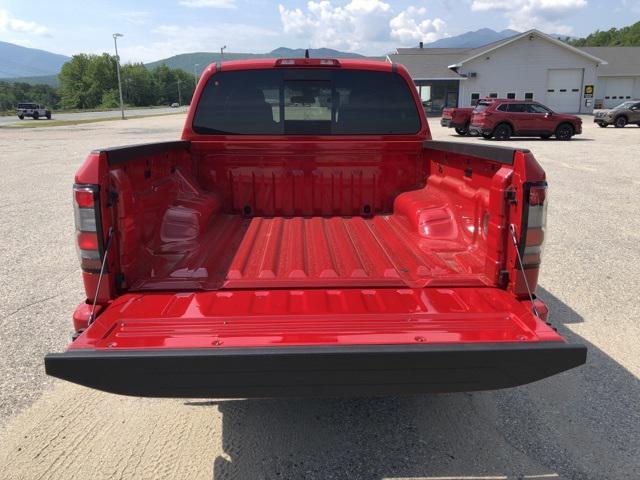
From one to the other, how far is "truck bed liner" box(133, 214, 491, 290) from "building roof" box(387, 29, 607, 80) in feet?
139

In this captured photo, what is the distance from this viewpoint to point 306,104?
447 cm

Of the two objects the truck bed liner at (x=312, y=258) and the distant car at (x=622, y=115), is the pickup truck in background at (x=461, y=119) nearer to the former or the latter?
the distant car at (x=622, y=115)

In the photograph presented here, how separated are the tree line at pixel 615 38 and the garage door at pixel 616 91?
4122 centimetres

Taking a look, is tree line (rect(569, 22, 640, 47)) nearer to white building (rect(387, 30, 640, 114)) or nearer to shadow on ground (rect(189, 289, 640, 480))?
white building (rect(387, 30, 640, 114))

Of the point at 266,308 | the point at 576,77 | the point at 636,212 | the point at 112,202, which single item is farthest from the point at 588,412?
the point at 576,77

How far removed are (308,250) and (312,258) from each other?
0.17 meters

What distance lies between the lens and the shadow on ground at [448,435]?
2.69 metres

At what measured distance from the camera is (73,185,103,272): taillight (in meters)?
2.50

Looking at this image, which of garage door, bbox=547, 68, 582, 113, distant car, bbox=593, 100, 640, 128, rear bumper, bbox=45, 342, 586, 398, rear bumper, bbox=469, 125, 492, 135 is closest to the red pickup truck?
rear bumper, bbox=45, 342, 586, 398

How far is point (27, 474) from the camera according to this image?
2.66 m

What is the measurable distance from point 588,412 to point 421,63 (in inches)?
1874

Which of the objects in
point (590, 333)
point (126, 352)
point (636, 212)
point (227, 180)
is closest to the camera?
point (126, 352)

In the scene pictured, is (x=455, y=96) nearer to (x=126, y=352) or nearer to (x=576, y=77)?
(x=576, y=77)

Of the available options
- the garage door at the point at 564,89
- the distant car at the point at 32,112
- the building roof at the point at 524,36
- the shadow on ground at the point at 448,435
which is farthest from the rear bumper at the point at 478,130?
the distant car at the point at 32,112
